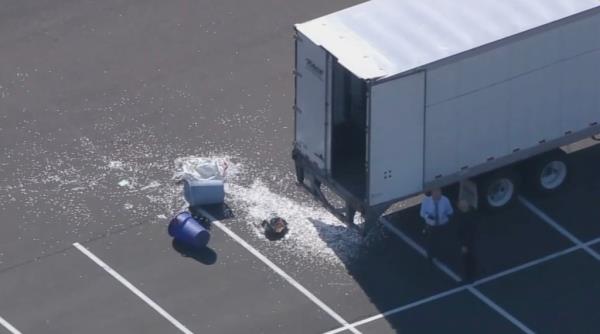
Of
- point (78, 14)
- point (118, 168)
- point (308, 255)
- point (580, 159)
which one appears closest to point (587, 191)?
point (580, 159)

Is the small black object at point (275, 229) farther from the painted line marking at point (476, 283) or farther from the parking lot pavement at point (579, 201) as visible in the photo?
the parking lot pavement at point (579, 201)

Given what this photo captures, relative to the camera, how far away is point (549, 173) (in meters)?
29.8

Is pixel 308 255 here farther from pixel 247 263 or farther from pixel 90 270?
pixel 90 270

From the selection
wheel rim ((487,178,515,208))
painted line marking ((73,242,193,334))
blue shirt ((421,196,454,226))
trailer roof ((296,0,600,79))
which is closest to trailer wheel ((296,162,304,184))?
blue shirt ((421,196,454,226))

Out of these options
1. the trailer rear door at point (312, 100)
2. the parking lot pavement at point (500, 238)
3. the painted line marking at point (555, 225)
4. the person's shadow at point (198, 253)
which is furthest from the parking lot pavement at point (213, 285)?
the painted line marking at point (555, 225)

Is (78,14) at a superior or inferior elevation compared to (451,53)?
inferior

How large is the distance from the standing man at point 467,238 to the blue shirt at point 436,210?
9.4 inches

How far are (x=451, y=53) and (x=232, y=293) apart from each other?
5.10 metres

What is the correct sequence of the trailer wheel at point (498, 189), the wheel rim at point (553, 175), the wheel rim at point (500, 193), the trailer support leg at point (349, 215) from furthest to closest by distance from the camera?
the wheel rim at point (553, 175)
the wheel rim at point (500, 193)
the trailer wheel at point (498, 189)
the trailer support leg at point (349, 215)

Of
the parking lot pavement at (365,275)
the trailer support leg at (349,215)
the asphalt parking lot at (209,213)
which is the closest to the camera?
the asphalt parking lot at (209,213)

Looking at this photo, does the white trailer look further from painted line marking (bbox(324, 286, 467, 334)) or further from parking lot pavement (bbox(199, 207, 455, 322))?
painted line marking (bbox(324, 286, 467, 334))

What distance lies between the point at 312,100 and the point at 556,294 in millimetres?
4948

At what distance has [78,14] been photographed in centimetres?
3522

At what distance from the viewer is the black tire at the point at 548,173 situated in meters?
29.4
